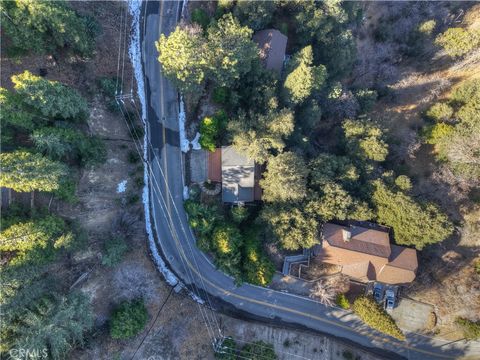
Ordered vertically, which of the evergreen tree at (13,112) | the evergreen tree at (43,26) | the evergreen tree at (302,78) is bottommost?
the evergreen tree at (13,112)

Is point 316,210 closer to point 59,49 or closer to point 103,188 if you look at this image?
point 103,188

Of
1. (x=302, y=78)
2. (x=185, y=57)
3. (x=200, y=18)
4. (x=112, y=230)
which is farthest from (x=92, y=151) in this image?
(x=302, y=78)

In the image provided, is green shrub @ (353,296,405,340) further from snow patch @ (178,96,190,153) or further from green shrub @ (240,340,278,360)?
snow patch @ (178,96,190,153)

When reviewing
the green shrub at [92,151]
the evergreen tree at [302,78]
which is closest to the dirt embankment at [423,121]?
the evergreen tree at [302,78]

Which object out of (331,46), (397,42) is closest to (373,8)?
(397,42)

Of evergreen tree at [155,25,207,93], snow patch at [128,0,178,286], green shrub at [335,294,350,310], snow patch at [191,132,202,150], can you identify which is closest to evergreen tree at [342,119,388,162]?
green shrub at [335,294,350,310]

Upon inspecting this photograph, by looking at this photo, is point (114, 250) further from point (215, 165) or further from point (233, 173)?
point (233, 173)

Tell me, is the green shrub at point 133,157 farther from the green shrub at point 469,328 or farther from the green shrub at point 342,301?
the green shrub at point 469,328
